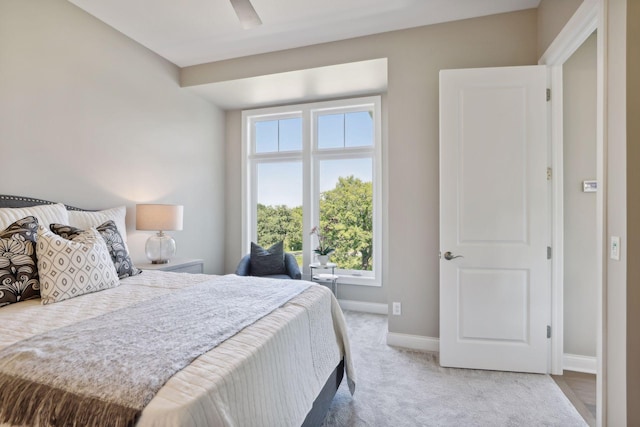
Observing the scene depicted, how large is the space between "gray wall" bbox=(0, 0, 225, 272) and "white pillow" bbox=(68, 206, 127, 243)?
0.74 feet

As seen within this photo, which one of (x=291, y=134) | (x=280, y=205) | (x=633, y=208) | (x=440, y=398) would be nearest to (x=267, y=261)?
(x=280, y=205)

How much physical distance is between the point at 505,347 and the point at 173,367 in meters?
2.40

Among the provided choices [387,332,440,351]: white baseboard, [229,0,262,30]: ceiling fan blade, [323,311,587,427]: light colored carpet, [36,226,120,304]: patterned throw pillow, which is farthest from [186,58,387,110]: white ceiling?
[323,311,587,427]: light colored carpet

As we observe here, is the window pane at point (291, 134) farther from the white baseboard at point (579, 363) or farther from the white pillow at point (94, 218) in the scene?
the white baseboard at point (579, 363)

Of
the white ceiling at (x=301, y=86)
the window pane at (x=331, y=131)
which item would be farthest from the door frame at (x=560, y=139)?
the window pane at (x=331, y=131)

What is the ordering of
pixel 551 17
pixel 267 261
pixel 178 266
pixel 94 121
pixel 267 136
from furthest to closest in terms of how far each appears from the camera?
pixel 267 136
pixel 267 261
pixel 178 266
pixel 94 121
pixel 551 17

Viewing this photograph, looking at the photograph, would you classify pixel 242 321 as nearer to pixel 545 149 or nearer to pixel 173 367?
pixel 173 367

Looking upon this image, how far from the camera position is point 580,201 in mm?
2398

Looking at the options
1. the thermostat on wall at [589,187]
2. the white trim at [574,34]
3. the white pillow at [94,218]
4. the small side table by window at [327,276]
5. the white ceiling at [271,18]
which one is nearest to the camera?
the white trim at [574,34]

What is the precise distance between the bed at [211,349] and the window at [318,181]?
2.07m

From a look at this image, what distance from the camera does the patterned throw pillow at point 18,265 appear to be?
1.55m

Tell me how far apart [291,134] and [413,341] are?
2.92 metres

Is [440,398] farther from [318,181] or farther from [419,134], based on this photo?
[318,181]

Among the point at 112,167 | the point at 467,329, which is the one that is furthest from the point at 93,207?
the point at 467,329
